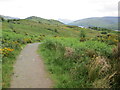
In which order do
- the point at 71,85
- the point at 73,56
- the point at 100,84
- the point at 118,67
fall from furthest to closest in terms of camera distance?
the point at 73,56
the point at 118,67
the point at 71,85
the point at 100,84

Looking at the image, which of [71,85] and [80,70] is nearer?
[71,85]

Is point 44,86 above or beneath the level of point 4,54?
beneath

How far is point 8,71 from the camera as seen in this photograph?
5668 millimetres

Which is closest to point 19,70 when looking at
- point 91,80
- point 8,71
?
point 8,71

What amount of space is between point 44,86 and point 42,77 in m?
0.82

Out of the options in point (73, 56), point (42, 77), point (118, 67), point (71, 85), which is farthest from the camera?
point (73, 56)

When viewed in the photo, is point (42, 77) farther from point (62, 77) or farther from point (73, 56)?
point (73, 56)

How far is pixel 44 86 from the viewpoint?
15.3 feet

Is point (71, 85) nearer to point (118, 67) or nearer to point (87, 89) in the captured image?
point (87, 89)

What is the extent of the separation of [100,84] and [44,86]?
2.00 m

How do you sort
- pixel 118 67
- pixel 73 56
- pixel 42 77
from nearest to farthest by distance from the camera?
pixel 118 67 < pixel 42 77 < pixel 73 56

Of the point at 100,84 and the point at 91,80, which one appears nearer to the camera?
the point at 100,84

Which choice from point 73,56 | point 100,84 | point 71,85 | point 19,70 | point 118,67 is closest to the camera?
point 100,84

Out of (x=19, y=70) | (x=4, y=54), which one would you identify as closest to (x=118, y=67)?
(x=19, y=70)
